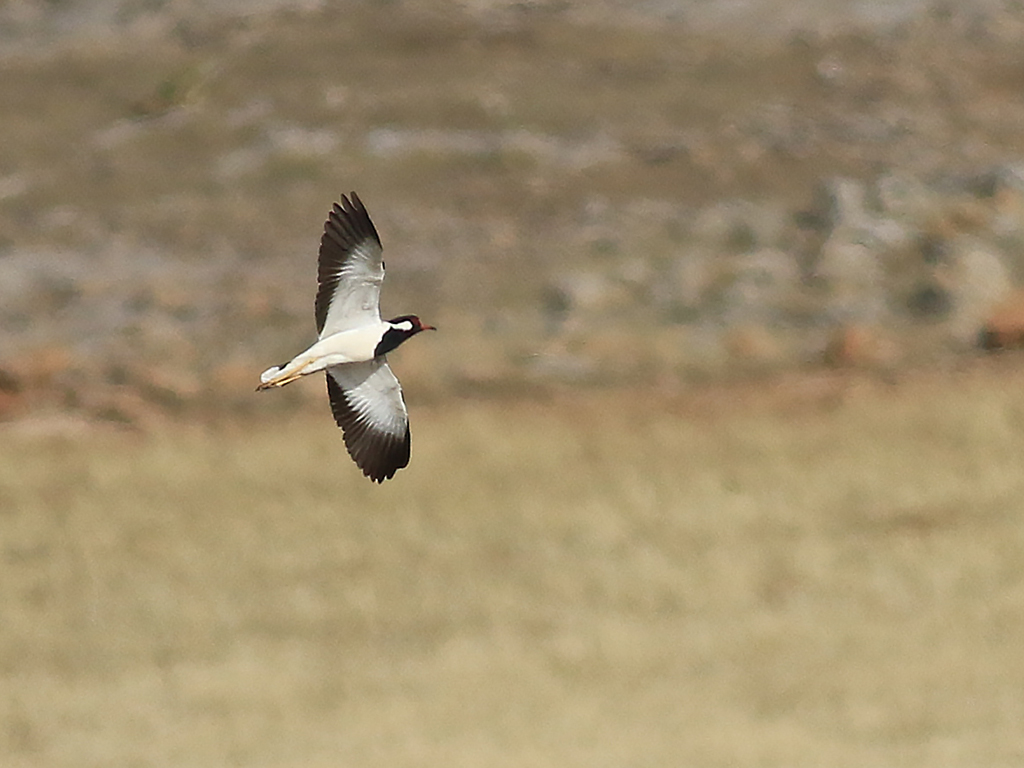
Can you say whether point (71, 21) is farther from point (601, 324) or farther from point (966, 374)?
point (966, 374)

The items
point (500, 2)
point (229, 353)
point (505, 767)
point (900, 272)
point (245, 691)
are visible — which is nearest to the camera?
point (505, 767)

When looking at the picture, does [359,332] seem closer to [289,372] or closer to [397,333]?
[397,333]

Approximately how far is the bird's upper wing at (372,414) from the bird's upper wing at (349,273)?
0.33 meters

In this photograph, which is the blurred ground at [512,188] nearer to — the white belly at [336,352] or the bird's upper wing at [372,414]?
the bird's upper wing at [372,414]

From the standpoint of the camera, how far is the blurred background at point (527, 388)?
3027 centimetres

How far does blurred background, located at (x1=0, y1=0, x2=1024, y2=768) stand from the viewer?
30266 mm

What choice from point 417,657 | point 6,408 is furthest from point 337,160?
point 417,657

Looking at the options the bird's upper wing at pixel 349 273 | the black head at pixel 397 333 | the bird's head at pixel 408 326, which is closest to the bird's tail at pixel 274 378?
the black head at pixel 397 333

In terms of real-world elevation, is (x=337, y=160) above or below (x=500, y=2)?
below

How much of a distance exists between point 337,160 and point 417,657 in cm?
2768

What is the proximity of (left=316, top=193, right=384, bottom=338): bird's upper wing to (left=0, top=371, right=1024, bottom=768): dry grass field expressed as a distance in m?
15.7

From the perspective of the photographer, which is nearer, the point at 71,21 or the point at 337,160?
the point at 337,160

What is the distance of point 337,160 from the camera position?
56375mm

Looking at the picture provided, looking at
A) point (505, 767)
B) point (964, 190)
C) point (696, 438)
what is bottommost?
point (505, 767)
